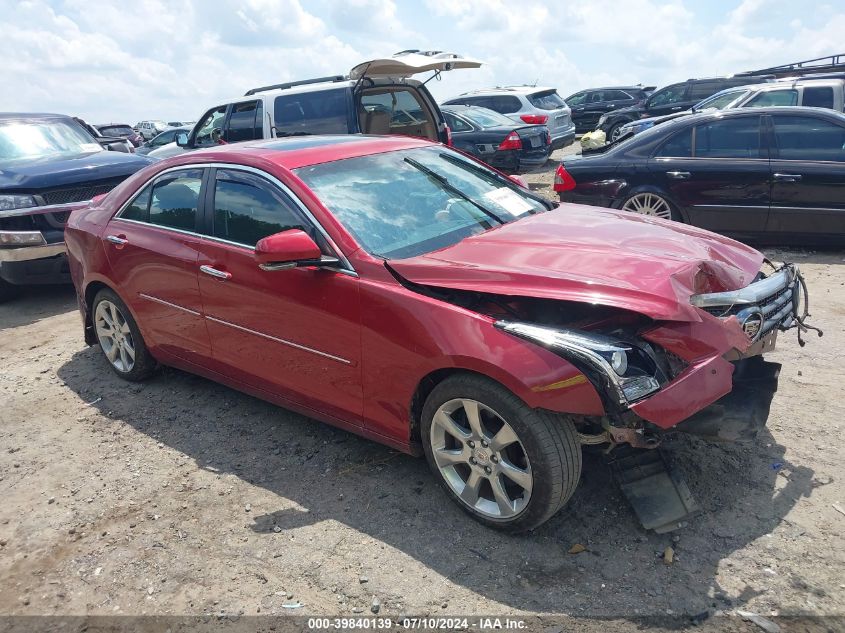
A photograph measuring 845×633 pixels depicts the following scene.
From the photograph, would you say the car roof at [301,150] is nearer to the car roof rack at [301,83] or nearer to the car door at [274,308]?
the car door at [274,308]

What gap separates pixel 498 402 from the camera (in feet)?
9.38

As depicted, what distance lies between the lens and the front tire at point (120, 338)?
191 inches

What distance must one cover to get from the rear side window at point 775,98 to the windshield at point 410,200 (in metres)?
8.93

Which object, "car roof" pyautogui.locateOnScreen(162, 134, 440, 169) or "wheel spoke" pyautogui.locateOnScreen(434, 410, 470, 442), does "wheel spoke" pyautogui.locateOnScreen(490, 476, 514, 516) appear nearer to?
"wheel spoke" pyautogui.locateOnScreen(434, 410, 470, 442)

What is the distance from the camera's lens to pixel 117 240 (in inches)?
185

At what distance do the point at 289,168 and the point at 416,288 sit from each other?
3.72 ft

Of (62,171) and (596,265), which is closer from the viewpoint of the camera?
(596,265)

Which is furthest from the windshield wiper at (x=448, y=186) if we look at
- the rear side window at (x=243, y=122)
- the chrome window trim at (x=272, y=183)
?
the rear side window at (x=243, y=122)

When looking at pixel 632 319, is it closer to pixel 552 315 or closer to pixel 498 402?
pixel 552 315

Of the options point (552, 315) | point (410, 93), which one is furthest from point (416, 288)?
point (410, 93)

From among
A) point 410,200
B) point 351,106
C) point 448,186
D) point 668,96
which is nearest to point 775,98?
point 351,106

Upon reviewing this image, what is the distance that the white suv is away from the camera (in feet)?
26.9

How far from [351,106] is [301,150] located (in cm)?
440

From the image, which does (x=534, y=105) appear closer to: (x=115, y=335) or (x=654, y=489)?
(x=115, y=335)
